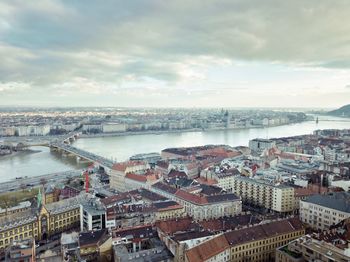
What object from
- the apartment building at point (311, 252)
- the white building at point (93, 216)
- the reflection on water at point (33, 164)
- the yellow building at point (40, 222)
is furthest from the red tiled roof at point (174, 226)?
the reflection on water at point (33, 164)

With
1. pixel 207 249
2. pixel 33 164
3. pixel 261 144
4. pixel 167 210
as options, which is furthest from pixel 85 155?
pixel 207 249

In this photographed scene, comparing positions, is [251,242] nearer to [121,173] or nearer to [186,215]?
[186,215]

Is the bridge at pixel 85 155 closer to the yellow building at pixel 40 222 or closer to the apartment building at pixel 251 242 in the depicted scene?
the yellow building at pixel 40 222

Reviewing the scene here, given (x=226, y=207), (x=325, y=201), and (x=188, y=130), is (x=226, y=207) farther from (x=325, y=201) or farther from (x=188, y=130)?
(x=188, y=130)

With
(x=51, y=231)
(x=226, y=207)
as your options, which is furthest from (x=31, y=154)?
(x=226, y=207)

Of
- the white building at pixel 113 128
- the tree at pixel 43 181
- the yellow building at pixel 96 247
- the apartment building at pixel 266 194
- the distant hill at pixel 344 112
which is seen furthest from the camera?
the distant hill at pixel 344 112

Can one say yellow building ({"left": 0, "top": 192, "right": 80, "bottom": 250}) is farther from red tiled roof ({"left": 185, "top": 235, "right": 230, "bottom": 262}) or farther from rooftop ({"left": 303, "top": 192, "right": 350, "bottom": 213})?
rooftop ({"left": 303, "top": 192, "right": 350, "bottom": 213})
